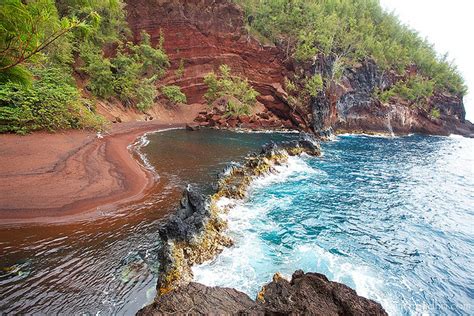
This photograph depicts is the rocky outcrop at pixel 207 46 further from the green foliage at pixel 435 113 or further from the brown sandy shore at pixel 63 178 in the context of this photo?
the green foliage at pixel 435 113

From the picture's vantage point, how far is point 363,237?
12500mm

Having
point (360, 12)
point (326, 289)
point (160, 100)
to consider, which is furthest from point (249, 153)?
point (360, 12)

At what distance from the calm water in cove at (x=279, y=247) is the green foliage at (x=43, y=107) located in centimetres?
910

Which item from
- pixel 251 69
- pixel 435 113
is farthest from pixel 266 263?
pixel 435 113

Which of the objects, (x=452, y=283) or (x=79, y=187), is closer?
(x=452, y=283)

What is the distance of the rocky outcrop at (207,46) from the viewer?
4797 cm

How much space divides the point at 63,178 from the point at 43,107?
10831 mm

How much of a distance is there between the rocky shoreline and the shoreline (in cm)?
401

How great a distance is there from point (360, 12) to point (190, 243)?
76.7 metres

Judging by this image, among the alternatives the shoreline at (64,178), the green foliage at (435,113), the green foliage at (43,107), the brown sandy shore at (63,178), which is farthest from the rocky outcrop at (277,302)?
the green foliage at (435,113)

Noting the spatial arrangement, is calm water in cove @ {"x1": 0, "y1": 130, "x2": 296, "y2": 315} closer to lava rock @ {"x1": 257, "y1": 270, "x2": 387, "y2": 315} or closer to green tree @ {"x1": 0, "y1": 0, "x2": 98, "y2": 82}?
lava rock @ {"x1": 257, "y1": 270, "x2": 387, "y2": 315}

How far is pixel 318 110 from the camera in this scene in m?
44.3

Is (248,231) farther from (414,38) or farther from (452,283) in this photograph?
(414,38)

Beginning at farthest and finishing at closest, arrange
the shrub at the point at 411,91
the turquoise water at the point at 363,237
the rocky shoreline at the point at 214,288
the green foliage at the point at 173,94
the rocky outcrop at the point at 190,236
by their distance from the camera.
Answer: the shrub at the point at 411,91 → the green foliage at the point at 173,94 → the turquoise water at the point at 363,237 → the rocky outcrop at the point at 190,236 → the rocky shoreline at the point at 214,288
